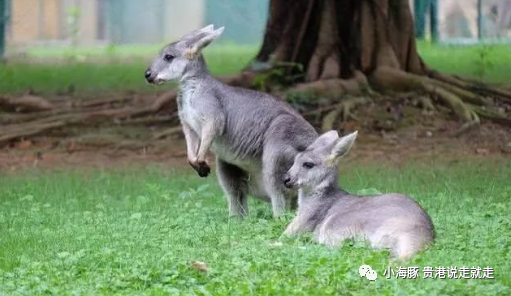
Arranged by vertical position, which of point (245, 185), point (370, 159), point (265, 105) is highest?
point (265, 105)

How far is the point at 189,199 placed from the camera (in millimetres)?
11094

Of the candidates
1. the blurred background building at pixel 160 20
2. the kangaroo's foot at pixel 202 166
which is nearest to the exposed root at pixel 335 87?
the kangaroo's foot at pixel 202 166

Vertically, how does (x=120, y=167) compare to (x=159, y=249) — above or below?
below

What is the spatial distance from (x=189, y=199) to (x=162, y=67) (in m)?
1.51

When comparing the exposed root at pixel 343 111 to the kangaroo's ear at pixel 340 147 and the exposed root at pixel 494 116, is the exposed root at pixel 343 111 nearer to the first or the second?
the exposed root at pixel 494 116

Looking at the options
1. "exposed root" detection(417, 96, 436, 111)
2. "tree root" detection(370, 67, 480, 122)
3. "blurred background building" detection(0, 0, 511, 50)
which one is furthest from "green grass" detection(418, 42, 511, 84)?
"exposed root" detection(417, 96, 436, 111)

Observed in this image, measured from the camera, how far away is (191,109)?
10.0 meters

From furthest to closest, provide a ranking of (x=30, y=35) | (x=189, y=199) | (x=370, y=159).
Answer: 1. (x=30, y=35)
2. (x=370, y=159)
3. (x=189, y=199)

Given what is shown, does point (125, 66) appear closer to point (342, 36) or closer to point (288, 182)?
point (342, 36)

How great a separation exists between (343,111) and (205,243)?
7.25 meters

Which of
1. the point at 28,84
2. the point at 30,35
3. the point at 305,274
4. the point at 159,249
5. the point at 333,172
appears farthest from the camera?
the point at 30,35

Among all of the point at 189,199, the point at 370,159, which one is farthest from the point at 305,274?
the point at 370,159

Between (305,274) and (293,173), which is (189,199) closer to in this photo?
A: (293,173)

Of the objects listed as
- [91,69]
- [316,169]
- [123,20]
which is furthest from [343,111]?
[123,20]
